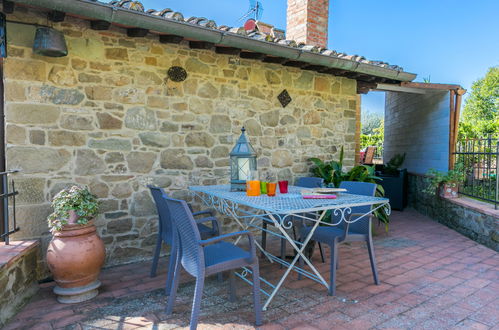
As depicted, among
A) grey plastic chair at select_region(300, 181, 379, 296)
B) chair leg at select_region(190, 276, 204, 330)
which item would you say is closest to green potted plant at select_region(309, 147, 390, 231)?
grey plastic chair at select_region(300, 181, 379, 296)

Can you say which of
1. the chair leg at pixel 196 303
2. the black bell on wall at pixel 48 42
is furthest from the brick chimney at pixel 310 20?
the chair leg at pixel 196 303

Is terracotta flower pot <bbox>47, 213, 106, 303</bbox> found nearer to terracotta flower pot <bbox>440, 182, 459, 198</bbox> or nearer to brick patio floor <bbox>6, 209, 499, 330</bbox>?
brick patio floor <bbox>6, 209, 499, 330</bbox>

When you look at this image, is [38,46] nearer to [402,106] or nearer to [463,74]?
[402,106]

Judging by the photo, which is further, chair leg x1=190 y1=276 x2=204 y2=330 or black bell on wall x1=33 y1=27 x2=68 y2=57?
black bell on wall x1=33 y1=27 x2=68 y2=57

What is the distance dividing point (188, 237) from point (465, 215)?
4.50m

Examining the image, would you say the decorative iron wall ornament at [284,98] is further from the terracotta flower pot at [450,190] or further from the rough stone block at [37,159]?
the terracotta flower pot at [450,190]

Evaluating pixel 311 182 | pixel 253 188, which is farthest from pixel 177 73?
pixel 311 182

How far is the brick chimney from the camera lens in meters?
6.42

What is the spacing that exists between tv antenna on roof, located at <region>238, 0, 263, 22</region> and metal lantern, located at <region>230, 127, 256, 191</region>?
4943 mm

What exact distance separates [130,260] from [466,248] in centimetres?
416

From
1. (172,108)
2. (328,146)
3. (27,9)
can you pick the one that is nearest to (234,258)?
(172,108)

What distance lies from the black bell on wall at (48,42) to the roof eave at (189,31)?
0.30 metres

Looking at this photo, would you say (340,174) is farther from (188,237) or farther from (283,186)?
(188,237)

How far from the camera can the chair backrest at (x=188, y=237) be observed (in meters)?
2.16
